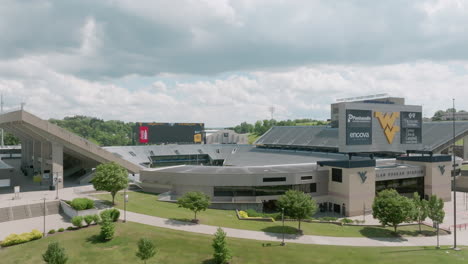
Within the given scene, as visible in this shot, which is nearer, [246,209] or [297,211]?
[297,211]

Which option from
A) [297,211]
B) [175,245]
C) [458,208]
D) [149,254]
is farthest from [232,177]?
[458,208]

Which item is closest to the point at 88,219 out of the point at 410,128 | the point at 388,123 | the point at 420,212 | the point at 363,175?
the point at 363,175

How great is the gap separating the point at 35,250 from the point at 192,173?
82.1 feet

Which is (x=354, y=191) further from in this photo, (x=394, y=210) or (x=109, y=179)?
(x=109, y=179)

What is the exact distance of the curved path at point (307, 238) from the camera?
123 ft

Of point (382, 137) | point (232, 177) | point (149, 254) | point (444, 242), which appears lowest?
point (444, 242)

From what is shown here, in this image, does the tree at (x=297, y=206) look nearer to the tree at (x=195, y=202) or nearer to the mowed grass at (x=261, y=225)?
the mowed grass at (x=261, y=225)

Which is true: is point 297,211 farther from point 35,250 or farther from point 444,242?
point 35,250

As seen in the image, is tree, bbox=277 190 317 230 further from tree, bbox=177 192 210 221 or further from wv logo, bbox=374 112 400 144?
wv logo, bbox=374 112 400 144

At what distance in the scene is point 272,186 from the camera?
5328cm

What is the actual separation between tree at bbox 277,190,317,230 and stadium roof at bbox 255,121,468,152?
48.2 m

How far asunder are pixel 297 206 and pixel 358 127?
20.2 metres

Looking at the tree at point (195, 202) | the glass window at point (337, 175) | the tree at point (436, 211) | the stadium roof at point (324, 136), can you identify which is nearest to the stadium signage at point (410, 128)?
the glass window at point (337, 175)

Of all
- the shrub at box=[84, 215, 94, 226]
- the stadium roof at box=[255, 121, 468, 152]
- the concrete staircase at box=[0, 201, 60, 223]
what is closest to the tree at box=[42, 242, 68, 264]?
the shrub at box=[84, 215, 94, 226]
